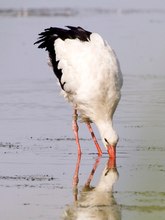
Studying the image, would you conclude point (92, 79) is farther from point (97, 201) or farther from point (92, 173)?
point (97, 201)

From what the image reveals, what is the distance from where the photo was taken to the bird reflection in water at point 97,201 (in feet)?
25.7

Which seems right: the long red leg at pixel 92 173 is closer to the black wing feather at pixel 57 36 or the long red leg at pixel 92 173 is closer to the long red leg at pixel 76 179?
the long red leg at pixel 76 179

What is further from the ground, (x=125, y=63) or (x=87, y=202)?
(x=87, y=202)

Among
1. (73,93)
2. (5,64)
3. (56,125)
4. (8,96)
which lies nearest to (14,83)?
(8,96)

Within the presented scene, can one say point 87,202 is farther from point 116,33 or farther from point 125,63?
point 116,33

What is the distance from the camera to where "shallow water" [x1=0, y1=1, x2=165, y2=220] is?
5.17 metres

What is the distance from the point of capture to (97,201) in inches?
337

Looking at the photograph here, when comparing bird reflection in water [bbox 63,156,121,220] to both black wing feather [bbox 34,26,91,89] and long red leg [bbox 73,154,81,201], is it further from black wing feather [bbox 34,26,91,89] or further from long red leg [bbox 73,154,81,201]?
black wing feather [bbox 34,26,91,89]

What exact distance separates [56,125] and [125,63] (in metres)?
6.84

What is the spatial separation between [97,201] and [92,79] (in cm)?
296

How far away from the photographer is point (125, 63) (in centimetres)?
1941

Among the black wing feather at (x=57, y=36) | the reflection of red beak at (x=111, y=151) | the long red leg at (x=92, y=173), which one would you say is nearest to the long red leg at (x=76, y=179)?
Result: the long red leg at (x=92, y=173)

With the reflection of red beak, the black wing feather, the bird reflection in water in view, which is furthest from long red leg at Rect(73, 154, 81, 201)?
the black wing feather

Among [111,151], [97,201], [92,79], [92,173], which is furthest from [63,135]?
[97,201]
